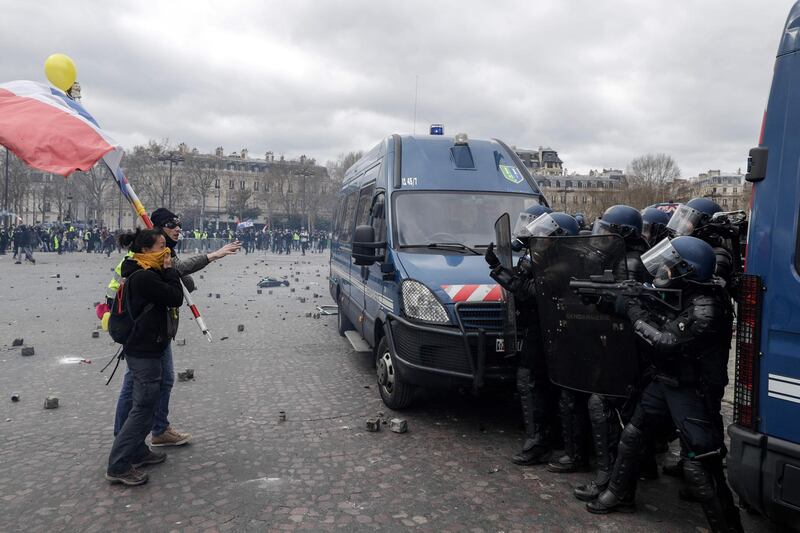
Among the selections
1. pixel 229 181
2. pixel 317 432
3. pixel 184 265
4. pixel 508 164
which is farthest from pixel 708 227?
pixel 229 181

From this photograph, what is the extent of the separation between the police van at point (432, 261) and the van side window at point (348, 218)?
0.70 m

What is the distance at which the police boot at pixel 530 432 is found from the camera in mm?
4734

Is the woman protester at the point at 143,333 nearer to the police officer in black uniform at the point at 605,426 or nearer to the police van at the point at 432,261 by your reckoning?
the police van at the point at 432,261

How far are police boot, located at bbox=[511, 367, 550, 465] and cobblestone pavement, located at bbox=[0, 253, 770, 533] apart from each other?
4.0 inches

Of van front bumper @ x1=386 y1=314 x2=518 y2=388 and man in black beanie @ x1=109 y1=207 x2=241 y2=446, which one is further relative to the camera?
van front bumper @ x1=386 y1=314 x2=518 y2=388

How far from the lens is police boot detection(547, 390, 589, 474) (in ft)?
14.9

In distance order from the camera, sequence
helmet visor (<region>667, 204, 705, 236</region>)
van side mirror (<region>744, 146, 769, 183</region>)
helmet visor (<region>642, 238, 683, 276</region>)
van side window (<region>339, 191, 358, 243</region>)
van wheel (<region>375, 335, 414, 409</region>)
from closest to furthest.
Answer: van side mirror (<region>744, 146, 769, 183</region>), helmet visor (<region>642, 238, 683, 276</region>), helmet visor (<region>667, 204, 705, 236</region>), van wheel (<region>375, 335, 414, 409</region>), van side window (<region>339, 191, 358, 243</region>)

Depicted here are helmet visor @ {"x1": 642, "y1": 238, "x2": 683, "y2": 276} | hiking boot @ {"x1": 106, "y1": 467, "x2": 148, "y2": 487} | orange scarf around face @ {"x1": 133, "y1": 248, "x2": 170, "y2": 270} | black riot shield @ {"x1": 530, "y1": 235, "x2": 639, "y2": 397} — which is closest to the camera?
helmet visor @ {"x1": 642, "y1": 238, "x2": 683, "y2": 276}

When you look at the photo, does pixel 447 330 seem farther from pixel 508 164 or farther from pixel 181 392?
pixel 181 392

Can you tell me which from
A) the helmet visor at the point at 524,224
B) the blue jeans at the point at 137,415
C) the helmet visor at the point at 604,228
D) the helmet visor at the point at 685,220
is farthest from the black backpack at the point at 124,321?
the helmet visor at the point at 685,220

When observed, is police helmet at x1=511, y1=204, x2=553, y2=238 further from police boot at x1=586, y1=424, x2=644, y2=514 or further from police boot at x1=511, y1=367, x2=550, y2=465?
police boot at x1=586, y1=424, x2=644, y2=514

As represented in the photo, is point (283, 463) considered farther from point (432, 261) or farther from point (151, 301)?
point (432, 261)

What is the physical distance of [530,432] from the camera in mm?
4820

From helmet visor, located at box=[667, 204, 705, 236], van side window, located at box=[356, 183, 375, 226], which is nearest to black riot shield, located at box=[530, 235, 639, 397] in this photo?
helmet visor, located at box=[667, 204, 705, 236]
